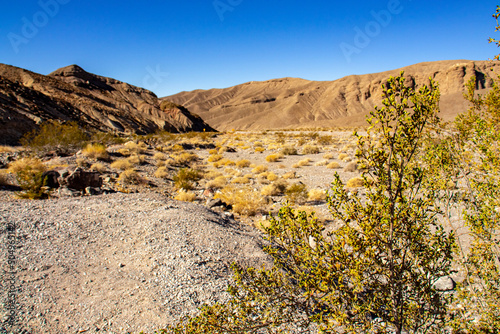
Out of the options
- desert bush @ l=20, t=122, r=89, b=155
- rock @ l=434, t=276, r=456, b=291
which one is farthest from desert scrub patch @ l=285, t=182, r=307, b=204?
desert bush @ l=20, t=122, r=89, b=155

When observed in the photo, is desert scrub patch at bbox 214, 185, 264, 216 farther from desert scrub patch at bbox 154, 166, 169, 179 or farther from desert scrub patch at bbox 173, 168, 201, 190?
desert scrub patch at bbox 154, 166, 169, 179

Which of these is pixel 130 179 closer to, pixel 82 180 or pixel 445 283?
pixel 82 180

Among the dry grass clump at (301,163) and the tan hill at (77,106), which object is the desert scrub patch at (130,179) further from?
the tan hill at (77,106)

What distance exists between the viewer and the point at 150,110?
61438mm

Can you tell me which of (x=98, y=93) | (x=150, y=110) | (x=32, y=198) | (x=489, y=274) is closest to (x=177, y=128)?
(x=150, y=110)

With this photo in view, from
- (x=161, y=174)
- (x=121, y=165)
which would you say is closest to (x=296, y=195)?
(x=161, y=174)

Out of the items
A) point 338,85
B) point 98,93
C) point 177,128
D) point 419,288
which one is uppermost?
point 338,85

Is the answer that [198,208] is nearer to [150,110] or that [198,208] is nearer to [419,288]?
[419,288]

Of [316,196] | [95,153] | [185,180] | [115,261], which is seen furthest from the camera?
[95,153]

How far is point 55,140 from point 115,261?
1676cm

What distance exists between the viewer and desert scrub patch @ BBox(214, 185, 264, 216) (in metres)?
10.1

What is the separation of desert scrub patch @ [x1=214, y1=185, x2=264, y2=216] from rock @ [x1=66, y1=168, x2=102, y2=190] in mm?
4942

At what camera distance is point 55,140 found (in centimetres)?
1814

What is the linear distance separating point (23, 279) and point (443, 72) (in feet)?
384
